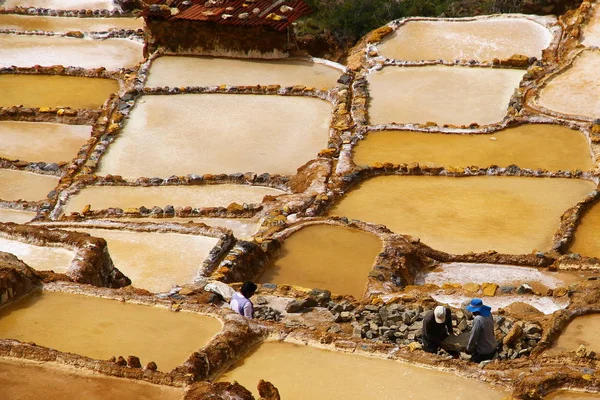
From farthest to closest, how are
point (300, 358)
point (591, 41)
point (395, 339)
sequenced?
point (591, 41) < point (395, 339) < point (300, 358)

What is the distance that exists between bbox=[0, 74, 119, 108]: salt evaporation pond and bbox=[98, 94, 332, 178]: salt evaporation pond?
1.80 m

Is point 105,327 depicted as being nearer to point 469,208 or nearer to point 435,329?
point 435,329

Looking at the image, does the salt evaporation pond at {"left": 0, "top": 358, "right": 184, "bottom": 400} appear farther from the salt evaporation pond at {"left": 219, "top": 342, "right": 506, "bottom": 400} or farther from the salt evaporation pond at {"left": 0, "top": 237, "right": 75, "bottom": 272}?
the salt evaporation pond at {"left": 0, "top": 237, "right": 75, "bottom": 272}

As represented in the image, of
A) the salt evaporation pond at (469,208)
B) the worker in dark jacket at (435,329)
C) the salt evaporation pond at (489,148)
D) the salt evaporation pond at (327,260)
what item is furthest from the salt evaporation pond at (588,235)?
the worker in dark jacket at (435,329)

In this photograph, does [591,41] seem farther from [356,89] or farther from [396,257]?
[396,257]

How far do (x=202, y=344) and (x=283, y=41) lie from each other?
1585cm

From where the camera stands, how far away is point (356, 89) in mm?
24891

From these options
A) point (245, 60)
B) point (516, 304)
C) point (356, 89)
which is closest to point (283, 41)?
point (245, 60)

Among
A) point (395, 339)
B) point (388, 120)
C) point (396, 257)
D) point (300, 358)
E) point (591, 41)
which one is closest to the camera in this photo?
point (300, 358)

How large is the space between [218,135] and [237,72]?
3.83 m

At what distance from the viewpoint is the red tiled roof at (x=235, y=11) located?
26953mm

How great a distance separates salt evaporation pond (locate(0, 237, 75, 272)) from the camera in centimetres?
1542

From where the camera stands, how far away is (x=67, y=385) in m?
11.3

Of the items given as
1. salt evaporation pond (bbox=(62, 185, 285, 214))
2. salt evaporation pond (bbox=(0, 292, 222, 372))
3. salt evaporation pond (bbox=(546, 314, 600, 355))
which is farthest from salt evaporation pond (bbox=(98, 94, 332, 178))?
salt evaporation pond (bbox=(546, 314, 600, 355))
